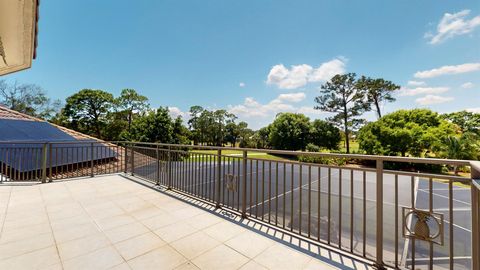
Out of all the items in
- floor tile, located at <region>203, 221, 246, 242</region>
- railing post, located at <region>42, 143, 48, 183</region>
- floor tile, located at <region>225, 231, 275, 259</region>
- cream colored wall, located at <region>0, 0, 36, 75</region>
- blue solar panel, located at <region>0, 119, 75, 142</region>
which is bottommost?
floor tile, located at <region>203, 221, 246, 242</region>

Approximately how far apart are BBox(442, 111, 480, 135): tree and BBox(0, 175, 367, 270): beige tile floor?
39.3 metres

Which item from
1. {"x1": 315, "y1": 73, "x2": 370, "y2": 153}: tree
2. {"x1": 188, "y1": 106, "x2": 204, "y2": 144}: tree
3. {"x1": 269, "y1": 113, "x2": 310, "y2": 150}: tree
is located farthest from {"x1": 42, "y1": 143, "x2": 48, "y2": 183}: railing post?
{"x1": 188, "y1": 106, "x2": 204, "y2": 144}: tree

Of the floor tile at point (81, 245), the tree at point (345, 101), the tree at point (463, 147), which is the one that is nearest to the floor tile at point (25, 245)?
the floor tile at point (81, 245)

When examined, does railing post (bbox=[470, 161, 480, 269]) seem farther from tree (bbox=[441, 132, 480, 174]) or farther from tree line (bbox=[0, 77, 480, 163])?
tree (bbox=[441, 132, 480, 174])

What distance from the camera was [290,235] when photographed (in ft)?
7.80

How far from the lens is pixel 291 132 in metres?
24.3

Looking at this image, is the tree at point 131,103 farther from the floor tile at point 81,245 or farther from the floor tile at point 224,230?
the floor tile at point 224,230

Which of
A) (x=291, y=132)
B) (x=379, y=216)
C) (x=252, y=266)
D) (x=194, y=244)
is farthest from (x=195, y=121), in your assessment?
(x=379, y=216)

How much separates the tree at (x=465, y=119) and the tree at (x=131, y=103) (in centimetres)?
4280

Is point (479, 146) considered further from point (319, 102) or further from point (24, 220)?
point (24, 220)

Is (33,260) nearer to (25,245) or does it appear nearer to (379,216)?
(25,245)

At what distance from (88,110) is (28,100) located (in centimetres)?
631

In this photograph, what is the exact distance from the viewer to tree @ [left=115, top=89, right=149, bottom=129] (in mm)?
23766

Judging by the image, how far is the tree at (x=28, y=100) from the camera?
20.6m
